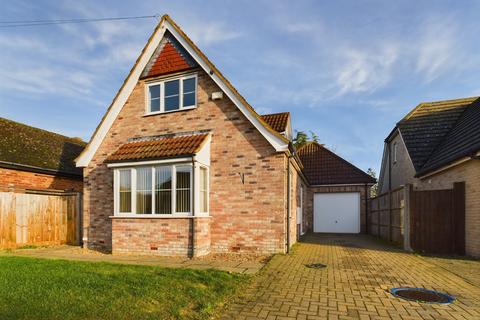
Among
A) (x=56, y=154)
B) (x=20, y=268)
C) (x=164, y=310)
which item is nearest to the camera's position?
(x=164, y=310)

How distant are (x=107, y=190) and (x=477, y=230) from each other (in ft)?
40.5

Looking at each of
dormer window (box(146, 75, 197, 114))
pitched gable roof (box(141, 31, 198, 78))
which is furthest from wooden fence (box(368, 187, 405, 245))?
pitched gable roof (box(141, 31, 198, 78))

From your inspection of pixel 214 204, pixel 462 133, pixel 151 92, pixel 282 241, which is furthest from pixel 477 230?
pixel 151 92

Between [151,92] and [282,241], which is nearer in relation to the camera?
[282,241]

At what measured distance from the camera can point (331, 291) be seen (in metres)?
5.68

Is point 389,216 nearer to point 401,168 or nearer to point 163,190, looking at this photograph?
point 401,168

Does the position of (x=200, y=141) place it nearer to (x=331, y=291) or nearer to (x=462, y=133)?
(x=331, y=291)

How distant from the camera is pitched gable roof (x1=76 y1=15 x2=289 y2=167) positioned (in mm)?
9727

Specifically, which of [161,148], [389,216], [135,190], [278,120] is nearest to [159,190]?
[135,190]

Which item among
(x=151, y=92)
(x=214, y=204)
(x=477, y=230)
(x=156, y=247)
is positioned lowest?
(x=156, y=247)

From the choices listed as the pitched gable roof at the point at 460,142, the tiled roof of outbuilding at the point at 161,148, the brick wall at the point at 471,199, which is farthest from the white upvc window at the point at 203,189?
the brick wall at the point at 471,199

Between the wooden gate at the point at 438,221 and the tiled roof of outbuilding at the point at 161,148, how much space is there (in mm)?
7759

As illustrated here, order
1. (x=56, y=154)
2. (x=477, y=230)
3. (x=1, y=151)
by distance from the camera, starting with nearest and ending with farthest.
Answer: (x=477, y=230)
(x=1, y=151)
(x=56, y=154)

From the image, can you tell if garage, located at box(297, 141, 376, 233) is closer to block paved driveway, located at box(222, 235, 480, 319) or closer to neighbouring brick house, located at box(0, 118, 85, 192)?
block paved driveway, located at box(222, 235, 480, 319)
